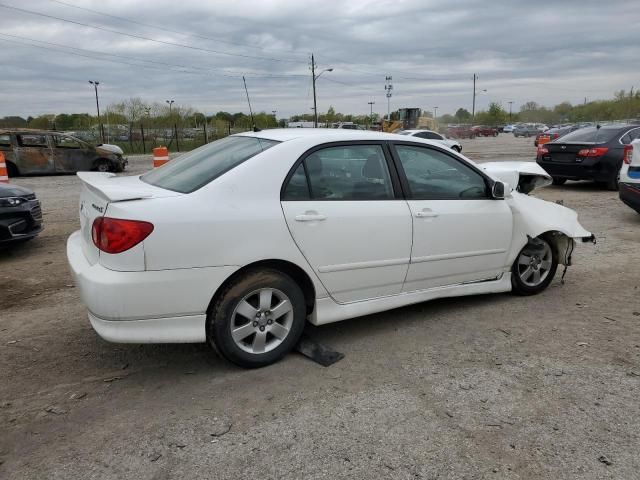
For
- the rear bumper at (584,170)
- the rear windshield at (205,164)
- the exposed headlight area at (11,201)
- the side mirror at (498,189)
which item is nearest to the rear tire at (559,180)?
the rear bumper at (584,170)

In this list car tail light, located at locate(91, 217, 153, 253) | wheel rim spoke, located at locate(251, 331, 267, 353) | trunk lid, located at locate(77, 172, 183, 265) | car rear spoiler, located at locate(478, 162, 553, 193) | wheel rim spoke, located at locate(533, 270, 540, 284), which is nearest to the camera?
car tail light, located at locate(91, 217, 153, 253)

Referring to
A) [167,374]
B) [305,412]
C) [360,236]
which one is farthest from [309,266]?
[167,374]

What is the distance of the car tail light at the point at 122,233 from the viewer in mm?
3059

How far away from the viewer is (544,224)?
15.7 ft

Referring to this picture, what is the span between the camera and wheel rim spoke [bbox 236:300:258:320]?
11.0 feet

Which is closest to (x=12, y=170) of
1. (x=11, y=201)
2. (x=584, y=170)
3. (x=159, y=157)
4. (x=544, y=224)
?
(x=159, y=157)

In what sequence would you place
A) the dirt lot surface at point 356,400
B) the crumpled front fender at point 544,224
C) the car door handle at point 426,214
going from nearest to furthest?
1. the dirt lot surface at point 356,400
2. the car door handle at point 426,214
3. the crumpled front fender at point 544,224

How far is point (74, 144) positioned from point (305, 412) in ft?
55.5

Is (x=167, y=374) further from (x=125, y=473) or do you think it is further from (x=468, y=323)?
(x=468, y=323)

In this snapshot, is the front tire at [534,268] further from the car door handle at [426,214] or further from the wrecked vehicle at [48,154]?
the wrecked vehicle at [48,154]

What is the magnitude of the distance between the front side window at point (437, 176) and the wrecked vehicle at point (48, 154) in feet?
51.9

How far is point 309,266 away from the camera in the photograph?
3.57 meters

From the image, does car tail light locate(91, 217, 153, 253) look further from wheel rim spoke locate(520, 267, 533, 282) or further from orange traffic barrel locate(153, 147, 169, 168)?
orange traffic barrel locate(153, 147, 169, 168)

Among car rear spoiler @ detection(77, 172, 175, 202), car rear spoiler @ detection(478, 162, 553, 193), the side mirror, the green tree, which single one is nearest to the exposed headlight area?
car rear spoiler @ detection(77, 172, 175, 202)
